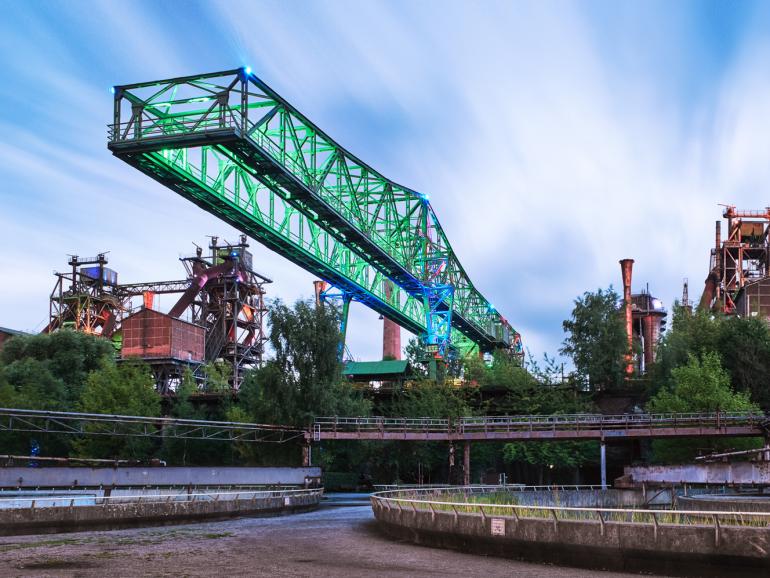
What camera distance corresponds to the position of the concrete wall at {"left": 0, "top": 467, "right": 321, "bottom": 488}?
33844mm

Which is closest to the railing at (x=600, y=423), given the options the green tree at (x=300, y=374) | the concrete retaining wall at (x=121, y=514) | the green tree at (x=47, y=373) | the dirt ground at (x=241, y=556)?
the green tree at (x=300, y=374)

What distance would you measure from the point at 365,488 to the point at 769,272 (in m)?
74.7

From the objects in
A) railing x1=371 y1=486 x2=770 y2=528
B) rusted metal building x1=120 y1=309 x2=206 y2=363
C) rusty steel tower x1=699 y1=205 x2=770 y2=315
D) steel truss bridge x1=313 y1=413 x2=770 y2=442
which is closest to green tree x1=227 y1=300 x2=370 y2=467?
steel truss bridge x1=313 y1=413 x2=770 y2=442

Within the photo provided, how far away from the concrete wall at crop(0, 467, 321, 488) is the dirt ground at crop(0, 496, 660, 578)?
9765mm

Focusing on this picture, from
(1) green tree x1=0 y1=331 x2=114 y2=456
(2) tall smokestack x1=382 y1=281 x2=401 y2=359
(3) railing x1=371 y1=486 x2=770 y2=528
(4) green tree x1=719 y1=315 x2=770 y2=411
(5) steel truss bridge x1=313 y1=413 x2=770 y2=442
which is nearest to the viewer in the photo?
(3) railing x1=371 y1=486 x2=770 y2=528

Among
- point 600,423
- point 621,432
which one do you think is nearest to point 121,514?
point 621,432

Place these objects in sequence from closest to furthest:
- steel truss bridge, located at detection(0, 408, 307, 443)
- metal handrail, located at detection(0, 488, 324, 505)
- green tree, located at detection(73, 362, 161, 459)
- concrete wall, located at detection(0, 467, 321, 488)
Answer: metal handrail, located at detection(0, 488, 324, 505)
concrete wall, located at detection(0, 467, 321, 488)
steel truss bridge, located at detection(0, 408, 307, 443)
green tree, located at detection(73, 362, 161, 459)

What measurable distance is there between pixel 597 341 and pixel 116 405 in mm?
46347

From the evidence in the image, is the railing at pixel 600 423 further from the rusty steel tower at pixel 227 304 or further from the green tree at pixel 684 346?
the rusty steel tower at pixel 227 304

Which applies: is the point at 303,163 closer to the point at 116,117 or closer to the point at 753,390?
the point at 116,117

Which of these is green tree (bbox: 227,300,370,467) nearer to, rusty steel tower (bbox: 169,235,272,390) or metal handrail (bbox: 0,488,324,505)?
metal handrail (bbox: 0,488,324,505)

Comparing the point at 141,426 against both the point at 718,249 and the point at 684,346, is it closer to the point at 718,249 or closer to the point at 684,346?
the point at 684,346

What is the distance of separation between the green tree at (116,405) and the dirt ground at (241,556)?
5044 cm

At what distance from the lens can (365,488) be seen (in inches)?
2778
